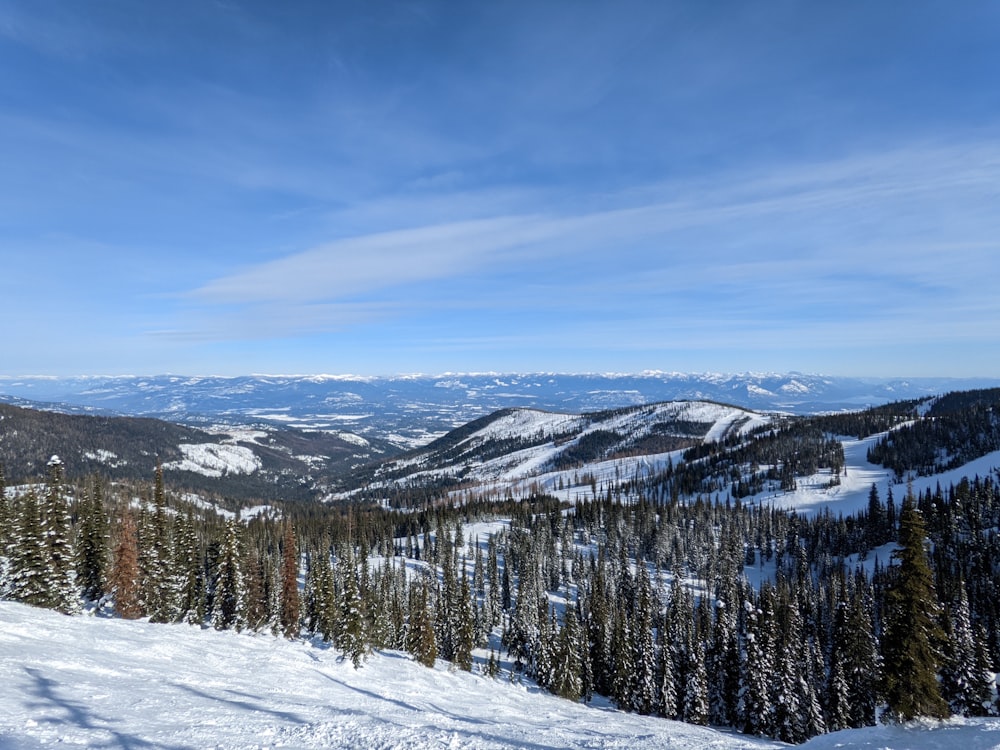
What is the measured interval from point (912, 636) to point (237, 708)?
38.7 metres

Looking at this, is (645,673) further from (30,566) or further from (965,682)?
(30,566)

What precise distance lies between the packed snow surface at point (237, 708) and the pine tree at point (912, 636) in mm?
2942

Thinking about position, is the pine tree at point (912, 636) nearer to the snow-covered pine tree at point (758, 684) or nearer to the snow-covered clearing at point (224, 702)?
the snow-covered clearing at point (224, 702)

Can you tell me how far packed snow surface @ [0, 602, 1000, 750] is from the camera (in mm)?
18328

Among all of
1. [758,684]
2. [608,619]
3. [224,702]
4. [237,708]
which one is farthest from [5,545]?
[758,684]

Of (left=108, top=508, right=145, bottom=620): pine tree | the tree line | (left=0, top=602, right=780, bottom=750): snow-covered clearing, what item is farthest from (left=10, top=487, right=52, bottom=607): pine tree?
(left=0, top=602, right=780, bottom=750): snow-covered clearing

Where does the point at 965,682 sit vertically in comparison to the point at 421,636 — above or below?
below

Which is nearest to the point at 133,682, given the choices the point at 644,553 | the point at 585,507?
the point at 644,553

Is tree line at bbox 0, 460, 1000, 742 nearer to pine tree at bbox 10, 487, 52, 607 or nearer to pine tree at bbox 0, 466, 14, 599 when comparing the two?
pine tree at bbox 10, 487, 52, 607

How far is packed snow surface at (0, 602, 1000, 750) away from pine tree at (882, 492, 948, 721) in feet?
9.65

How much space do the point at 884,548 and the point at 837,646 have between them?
108 metres

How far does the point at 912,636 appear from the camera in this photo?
30766 millimetres

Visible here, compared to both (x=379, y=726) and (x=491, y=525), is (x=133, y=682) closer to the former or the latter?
(x=379, y=726)

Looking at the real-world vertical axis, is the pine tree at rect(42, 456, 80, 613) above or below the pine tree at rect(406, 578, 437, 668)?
above
